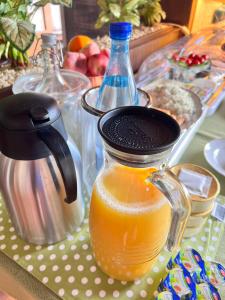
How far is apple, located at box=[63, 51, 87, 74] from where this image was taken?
84cm

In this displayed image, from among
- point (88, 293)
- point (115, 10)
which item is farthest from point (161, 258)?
point (115, 10)

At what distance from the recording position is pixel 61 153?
328 mm

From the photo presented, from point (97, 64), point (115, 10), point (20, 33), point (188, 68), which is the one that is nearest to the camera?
point (20, 33)

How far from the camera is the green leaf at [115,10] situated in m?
1.16

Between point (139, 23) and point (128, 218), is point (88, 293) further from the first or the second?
point (139, 23)

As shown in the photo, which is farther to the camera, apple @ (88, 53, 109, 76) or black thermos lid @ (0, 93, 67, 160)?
apple @ (88, 53, 109, 76)

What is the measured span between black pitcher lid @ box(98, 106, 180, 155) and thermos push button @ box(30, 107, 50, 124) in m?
0.07

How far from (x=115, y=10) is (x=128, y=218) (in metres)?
1.11

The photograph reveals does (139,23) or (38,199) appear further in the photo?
(139,23)

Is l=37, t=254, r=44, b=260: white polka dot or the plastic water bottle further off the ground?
the plastic water bottle

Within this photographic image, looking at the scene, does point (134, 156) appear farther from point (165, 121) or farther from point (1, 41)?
point (1, 41)

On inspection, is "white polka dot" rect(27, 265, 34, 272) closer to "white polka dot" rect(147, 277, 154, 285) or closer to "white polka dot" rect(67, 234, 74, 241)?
"white polka dot" rect(67, 234, 74, 241)

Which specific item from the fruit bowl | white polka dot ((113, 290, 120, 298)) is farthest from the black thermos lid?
the fruit bowl

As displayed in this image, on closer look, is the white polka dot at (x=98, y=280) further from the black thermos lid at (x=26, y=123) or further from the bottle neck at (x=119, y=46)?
the bottle neck at (x=119, y=46)
